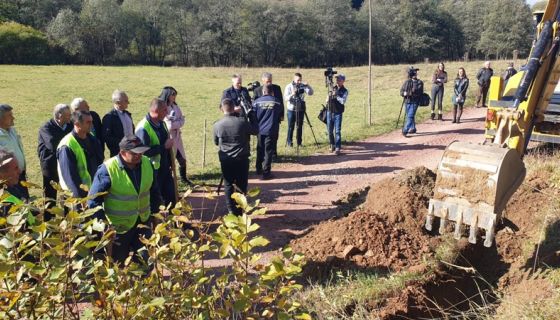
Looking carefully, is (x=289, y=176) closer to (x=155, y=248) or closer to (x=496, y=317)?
(x=496, y=317)

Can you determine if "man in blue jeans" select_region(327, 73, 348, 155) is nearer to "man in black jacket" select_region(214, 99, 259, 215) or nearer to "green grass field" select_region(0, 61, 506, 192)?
"green grass field" select_region(0, 61, 506, 192)

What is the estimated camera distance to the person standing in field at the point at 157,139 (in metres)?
6.11

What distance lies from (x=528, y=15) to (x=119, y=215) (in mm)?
64210

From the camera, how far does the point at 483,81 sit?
17.1 m

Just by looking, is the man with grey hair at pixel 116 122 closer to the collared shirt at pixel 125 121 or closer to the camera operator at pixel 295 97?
the collared shirt at pixel 125 121

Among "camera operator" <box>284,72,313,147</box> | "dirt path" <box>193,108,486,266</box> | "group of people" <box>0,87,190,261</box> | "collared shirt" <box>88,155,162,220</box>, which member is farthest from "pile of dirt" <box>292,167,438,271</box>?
"camera operator" <box>284,72,313,147</box>

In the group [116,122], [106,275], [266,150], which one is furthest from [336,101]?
[106,275]

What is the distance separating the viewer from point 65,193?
2385mm

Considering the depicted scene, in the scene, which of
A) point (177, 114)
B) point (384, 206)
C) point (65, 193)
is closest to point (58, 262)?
point (65, 193)

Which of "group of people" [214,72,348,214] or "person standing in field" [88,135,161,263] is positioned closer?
"person standing in field" [88,135,161,263]

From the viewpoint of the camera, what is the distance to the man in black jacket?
6883mm

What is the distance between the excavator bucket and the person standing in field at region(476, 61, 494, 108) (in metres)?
12.6

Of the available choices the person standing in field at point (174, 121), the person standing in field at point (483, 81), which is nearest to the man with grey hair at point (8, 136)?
the person standing in field at point (174, 121)

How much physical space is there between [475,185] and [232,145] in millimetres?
3327
